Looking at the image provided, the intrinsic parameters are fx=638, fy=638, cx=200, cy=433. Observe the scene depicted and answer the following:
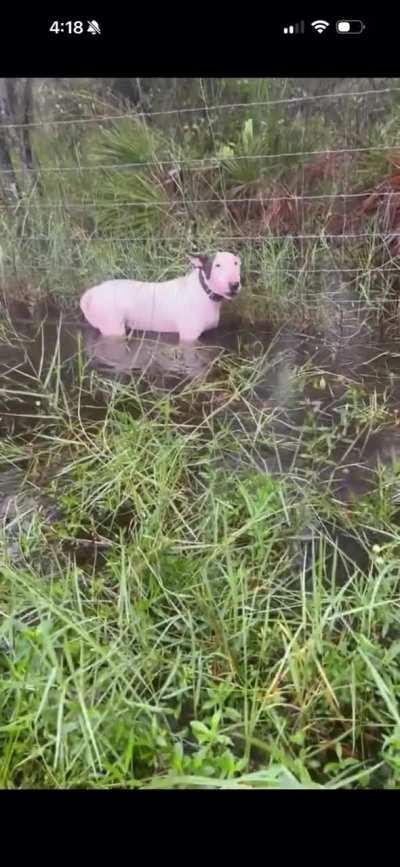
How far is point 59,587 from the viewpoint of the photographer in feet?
2.38

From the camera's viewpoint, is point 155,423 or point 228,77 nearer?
point 228,77

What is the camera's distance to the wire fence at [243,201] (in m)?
0.74

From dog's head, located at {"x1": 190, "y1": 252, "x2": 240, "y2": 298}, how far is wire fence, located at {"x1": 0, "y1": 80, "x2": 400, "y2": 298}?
0.07 feet

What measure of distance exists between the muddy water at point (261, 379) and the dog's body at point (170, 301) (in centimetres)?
2

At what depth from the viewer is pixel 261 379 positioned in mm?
783
